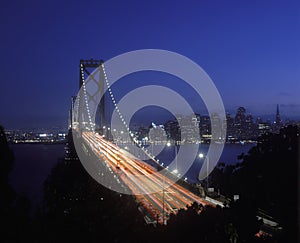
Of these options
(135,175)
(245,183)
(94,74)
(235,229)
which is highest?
(94,74)

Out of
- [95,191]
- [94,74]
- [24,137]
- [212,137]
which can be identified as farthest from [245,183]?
[24,137]

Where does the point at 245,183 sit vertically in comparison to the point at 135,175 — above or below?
above

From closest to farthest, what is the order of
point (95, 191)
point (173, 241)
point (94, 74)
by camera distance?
1. point (173, 241)
2. point (95, 191)
3. point (94, 74)

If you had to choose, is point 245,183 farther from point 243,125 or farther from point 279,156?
point 243,125

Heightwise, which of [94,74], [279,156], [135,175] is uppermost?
[94,74]

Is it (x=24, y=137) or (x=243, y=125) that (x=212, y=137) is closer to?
(x=243, y=125)

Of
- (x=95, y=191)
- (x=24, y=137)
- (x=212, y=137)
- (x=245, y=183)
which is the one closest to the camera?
(x=245, y=183)

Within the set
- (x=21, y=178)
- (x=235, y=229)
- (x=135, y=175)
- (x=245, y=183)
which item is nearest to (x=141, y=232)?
(x=235, y=229)

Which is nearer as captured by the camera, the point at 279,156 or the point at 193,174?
the point at 279,156

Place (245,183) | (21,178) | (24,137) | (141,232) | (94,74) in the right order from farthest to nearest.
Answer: (24,137) → (94,74) → (21,178) → (245,183) → (141,232)
